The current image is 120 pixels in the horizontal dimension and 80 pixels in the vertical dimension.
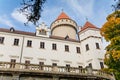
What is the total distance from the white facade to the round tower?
7168 mm

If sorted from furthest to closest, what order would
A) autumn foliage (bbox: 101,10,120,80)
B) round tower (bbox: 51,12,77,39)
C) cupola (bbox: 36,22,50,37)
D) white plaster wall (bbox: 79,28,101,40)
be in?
round tower (bbox: 51,12,77,39) < white plaster wall (bbox: 79,28,101,40) < cupola (bbox: 36,22,50,37) < autumn foliage (bbox: 101,10,120,80)

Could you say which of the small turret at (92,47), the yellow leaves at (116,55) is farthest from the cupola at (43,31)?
the yellow leaves at (116,55)

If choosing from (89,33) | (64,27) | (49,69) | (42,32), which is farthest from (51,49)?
(64,27)

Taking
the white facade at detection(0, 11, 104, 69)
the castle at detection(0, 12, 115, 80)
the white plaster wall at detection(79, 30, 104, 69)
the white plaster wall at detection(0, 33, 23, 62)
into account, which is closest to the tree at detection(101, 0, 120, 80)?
the castle at detection(0, 12, 115, 80)

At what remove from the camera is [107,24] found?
2223 centimetres

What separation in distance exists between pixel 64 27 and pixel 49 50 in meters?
11.6

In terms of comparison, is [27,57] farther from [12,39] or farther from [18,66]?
[18,66]

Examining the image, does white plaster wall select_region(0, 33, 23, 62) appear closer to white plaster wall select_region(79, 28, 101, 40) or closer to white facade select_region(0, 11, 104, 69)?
white facade select_region(0, 11, 104, 69)

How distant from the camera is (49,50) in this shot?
29656mm

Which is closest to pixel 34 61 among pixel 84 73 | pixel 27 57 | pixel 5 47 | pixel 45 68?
pixel 27 57

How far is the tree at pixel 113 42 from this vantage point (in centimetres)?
1959

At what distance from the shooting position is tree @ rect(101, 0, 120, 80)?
19594 mm

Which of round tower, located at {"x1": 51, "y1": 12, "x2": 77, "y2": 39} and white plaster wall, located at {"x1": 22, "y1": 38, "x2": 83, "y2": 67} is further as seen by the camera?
round tower, located at {"x1": 51, "y1": 12, "x2": 77, "y2": 39}

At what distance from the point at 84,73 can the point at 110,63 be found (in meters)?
3.26
